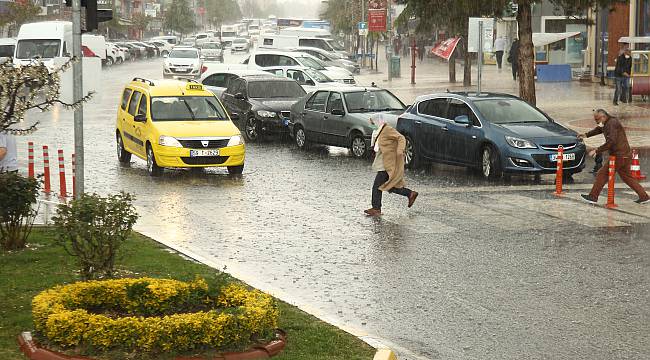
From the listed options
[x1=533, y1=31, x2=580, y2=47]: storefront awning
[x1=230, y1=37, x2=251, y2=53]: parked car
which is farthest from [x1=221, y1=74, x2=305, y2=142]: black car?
[x1=230, y1=37, x2=251, y2=53]: parked car

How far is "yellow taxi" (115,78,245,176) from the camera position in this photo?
21.5 metres

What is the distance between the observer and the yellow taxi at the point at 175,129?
70.4 ft

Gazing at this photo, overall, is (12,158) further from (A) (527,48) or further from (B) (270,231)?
(A) (527,48)

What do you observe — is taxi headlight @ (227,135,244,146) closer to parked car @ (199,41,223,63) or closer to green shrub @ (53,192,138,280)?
green shrub @ (53,192,138,280)

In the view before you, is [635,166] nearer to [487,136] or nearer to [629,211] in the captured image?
[629,211]

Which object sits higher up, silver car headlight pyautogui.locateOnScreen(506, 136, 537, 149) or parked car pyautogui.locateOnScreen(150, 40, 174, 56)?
parked car pyautogui.locateOnScreen(150, 40, 174, 56)

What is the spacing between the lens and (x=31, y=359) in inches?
340

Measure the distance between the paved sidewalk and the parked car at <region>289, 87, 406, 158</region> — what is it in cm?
503

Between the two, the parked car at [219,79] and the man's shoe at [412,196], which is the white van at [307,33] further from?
the man's shoe at [412,196]

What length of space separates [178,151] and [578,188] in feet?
23.6

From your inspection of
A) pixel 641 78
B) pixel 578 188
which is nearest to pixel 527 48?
pixel 641 78

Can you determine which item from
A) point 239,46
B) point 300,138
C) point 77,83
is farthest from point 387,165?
point 239,46

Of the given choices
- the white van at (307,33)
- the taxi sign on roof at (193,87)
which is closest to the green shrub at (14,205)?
the taxi sign on roof at (193,87)

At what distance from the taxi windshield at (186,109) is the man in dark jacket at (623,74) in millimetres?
17473
